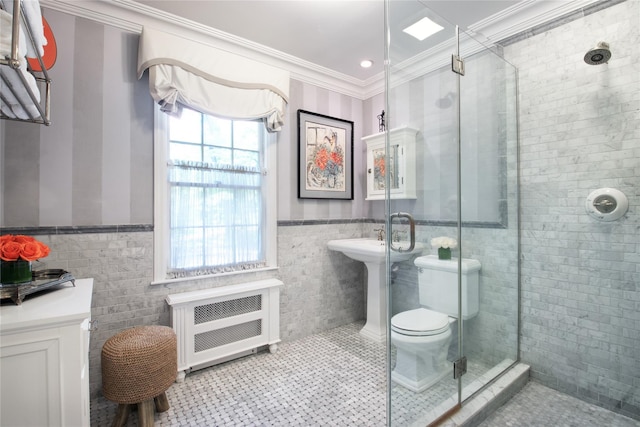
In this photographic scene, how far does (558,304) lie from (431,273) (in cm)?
97

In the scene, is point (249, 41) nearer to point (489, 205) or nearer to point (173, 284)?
point (173, 284)

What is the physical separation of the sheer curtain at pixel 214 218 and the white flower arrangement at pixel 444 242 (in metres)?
1.51

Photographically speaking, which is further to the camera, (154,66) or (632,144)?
(154,66)

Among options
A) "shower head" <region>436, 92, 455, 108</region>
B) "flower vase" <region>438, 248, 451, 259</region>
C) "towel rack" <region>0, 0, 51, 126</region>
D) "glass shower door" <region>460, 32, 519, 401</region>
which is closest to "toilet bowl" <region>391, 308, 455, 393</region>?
"glass shower door" <region>460, 32, 519, 401</region>

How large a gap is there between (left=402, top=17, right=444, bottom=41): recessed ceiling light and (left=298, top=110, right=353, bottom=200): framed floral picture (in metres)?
1.37

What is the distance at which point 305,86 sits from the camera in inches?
115

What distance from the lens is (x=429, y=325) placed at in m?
1.75

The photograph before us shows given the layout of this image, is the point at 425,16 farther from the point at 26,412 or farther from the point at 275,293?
the point at 26,412

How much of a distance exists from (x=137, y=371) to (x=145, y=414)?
0.26 m

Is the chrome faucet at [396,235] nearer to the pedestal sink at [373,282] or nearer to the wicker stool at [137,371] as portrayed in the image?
the pedestal sink at [373,282]

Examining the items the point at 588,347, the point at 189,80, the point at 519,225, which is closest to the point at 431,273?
the point at 519,225

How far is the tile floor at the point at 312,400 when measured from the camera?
1.70m

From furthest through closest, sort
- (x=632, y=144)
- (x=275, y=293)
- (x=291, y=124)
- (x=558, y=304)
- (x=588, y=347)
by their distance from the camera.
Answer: (x=291, y=124) < (x=275, y=293) < (x=558, y=304) < (x=588, y=347) < (x=632, y=144)

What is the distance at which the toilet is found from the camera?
5.35 ft
